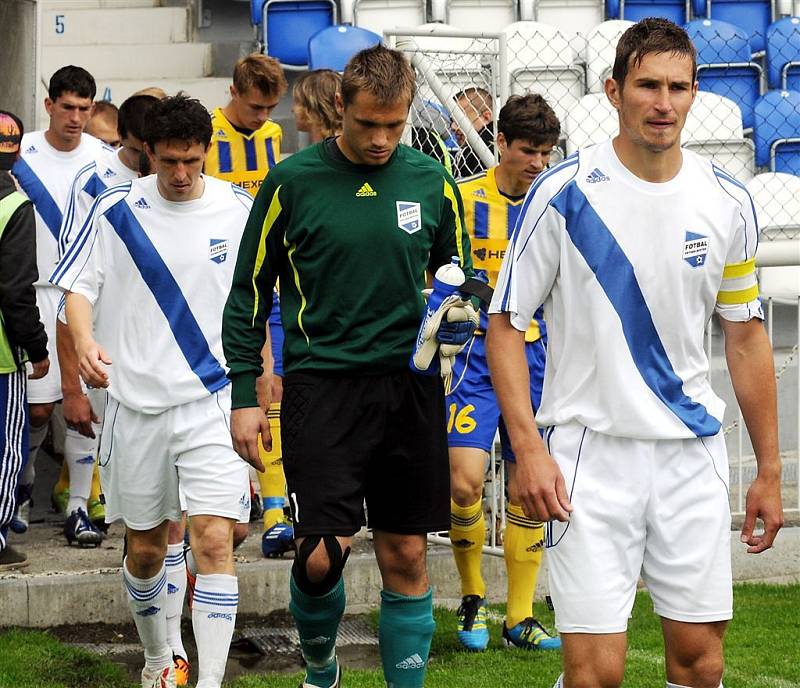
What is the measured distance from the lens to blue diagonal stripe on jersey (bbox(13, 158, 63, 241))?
7590 millimetres

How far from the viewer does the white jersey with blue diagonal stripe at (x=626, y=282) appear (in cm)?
377

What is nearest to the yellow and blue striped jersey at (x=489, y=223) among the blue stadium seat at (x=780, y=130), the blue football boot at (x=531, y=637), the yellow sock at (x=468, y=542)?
the yellow sock at (x=468, y=542)

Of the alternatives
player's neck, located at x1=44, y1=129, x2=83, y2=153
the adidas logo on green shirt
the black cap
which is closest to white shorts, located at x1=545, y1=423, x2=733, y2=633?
the adidas logo on green shirt

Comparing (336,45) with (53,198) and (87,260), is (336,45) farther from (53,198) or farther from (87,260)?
(87,260)

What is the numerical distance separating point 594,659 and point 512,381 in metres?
0.73

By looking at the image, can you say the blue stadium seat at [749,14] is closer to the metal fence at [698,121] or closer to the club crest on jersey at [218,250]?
the metal fence at [698,121]

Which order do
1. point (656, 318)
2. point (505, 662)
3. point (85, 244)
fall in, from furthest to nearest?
point (505, 662) < point (85, 244) < point (656, 318)

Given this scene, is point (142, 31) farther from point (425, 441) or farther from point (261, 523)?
point (425, 441)

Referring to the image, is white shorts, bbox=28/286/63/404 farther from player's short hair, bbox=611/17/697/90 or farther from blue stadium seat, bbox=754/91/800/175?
blue stadium seat, bbox=754/91/800/175

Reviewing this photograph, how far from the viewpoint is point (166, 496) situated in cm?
538

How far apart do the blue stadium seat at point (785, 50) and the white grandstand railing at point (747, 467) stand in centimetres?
456

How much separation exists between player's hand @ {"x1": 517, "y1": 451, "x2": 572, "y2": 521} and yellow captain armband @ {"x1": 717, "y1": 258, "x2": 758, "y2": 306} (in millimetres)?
697

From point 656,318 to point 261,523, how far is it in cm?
437

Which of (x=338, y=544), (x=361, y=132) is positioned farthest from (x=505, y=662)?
(x=361, y=132)
